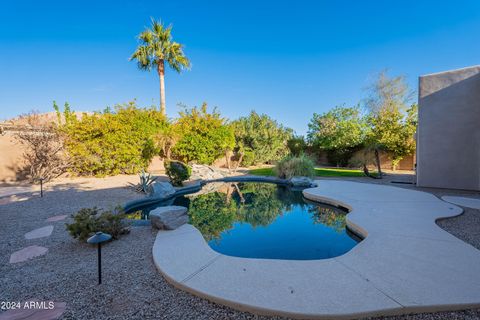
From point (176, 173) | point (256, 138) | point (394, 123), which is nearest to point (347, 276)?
point (176, 173)

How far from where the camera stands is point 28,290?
7.52 feet

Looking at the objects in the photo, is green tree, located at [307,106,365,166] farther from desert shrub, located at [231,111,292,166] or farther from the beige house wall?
the beige house wall

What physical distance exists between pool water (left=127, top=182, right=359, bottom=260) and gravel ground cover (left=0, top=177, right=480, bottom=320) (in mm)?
1345

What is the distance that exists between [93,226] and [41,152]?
8.51 metres

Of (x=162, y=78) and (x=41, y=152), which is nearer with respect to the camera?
(x=41, y=152)

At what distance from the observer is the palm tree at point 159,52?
1579 cm

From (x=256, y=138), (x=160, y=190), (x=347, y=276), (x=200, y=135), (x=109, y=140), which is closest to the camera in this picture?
(x=347, y=276)

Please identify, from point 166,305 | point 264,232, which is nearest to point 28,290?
point 166,305

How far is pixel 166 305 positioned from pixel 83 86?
16.8 metres

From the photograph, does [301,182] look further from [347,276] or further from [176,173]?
[347,276]

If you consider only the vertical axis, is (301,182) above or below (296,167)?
below

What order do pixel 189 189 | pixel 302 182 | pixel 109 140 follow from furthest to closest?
pixel 109 140
pixel 302 182
pixel 189 189

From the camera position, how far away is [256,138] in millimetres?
17641

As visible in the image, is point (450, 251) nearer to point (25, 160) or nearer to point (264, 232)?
point (264, 232)
